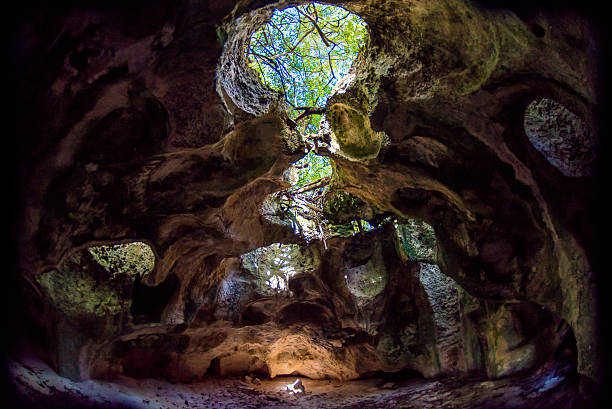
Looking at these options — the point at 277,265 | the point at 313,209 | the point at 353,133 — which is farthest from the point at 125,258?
the point at 353,133

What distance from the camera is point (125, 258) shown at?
676 centimetres

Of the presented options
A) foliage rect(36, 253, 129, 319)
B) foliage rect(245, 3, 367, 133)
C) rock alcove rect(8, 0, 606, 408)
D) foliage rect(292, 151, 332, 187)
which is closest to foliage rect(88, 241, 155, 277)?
rock alcove rect(8, 0, 606, 408)

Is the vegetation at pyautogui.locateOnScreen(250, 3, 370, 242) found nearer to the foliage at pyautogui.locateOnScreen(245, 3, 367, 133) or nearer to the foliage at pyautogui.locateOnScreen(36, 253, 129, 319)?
the foliage at pyautogui.locateOnScreen(245, 3, 367, 133)

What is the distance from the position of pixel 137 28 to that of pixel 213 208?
109 inches

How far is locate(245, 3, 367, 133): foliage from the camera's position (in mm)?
6938

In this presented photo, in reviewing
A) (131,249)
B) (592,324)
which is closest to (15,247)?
(131,249)

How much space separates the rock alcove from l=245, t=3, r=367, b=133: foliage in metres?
1.03

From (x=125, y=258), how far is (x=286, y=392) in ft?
13.9

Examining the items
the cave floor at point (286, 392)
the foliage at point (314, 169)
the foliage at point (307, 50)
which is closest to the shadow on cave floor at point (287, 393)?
the cave floor at point (286, 392)

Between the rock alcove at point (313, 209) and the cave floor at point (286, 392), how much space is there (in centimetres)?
5

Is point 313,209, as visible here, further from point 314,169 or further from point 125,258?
point 125,258

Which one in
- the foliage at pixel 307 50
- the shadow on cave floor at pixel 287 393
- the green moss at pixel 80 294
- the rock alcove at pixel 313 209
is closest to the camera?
the rock alcove at pixel 313 209

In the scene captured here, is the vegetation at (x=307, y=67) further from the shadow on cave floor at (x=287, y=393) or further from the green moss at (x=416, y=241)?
the shadow on cave floor at (x=287, y=393)

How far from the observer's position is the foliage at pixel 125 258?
6.52m
